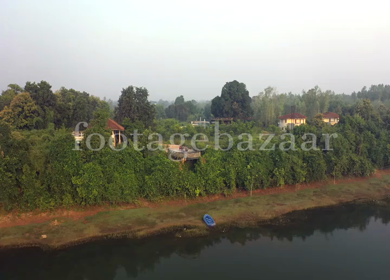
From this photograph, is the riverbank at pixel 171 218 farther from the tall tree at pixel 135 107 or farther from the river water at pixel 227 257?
the tall tree at pixel 135 107

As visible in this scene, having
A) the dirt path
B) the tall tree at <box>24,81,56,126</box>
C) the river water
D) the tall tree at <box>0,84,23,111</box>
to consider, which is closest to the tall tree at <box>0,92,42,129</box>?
the tall tree at <box>24,81,56,126</box>

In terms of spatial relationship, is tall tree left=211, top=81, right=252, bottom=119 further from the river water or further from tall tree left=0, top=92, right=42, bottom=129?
the river water

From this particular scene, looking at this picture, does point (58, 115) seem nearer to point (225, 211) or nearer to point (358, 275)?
point (225, 211)

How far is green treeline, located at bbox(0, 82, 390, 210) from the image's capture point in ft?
43.2

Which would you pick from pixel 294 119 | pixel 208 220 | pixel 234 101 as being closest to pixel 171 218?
pixel 208 220

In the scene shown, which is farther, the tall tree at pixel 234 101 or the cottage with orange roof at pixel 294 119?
the tall tree at pixel 234 101

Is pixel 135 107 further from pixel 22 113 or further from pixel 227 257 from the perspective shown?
pixel 227 257

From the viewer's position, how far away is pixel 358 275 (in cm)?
996

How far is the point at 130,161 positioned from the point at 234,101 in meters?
22.4

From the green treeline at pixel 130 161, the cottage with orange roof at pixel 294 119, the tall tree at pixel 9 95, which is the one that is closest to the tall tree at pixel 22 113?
the green treeline at pixel 130 161

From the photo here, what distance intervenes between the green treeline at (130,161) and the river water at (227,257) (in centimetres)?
296

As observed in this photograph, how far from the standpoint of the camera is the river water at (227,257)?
33.1ft

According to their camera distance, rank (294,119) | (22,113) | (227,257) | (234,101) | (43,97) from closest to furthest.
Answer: (227,257) → (22,113) → (43,97) → (294,119) → (234,101)

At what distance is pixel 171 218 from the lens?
1397 centimetres
